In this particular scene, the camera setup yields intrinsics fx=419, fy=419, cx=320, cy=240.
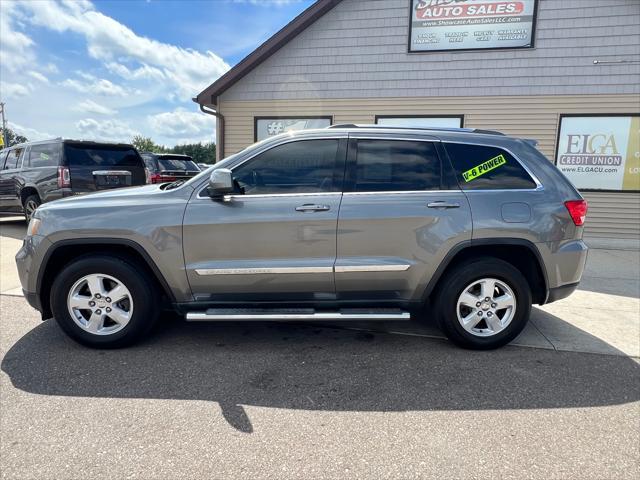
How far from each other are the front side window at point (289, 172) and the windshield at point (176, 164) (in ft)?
27.0

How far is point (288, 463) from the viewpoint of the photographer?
87.7 inches

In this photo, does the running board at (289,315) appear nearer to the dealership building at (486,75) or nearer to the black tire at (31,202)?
the dealership building at (486,75)

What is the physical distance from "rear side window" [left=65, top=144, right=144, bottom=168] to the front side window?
20.6 feet

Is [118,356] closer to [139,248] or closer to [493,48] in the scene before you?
[139,248]

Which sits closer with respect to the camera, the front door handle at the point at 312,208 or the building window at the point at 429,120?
the front door handle at the point at 312,208

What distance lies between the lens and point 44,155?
8680mm

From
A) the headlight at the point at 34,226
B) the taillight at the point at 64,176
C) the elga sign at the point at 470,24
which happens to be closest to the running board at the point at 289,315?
the headlight at the point at 34,226

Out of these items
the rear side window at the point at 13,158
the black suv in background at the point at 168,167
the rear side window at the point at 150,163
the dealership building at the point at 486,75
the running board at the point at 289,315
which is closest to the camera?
the running board at the point at 289,315

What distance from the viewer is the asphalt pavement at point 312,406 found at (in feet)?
7.30

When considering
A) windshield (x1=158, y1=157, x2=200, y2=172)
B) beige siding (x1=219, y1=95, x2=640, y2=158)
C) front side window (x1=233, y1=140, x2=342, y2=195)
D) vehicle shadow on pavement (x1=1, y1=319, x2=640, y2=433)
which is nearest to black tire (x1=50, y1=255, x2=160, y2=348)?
vehicle shadow on pavement (x1=1, y1=319, x2=640, y2=433)

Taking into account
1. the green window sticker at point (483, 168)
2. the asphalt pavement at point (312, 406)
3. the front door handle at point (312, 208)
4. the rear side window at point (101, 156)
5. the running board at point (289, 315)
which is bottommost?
the asphalt pavement at point (312, 406)

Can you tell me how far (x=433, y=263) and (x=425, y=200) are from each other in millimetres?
520

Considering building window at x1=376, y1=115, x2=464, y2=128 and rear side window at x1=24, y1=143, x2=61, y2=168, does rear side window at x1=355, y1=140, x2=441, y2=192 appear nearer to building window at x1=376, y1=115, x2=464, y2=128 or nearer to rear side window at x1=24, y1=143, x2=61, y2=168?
building window at x1=376, y1=115, x2=464, y2=128

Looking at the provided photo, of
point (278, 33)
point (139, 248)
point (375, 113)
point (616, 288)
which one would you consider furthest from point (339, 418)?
point (278, 33)
